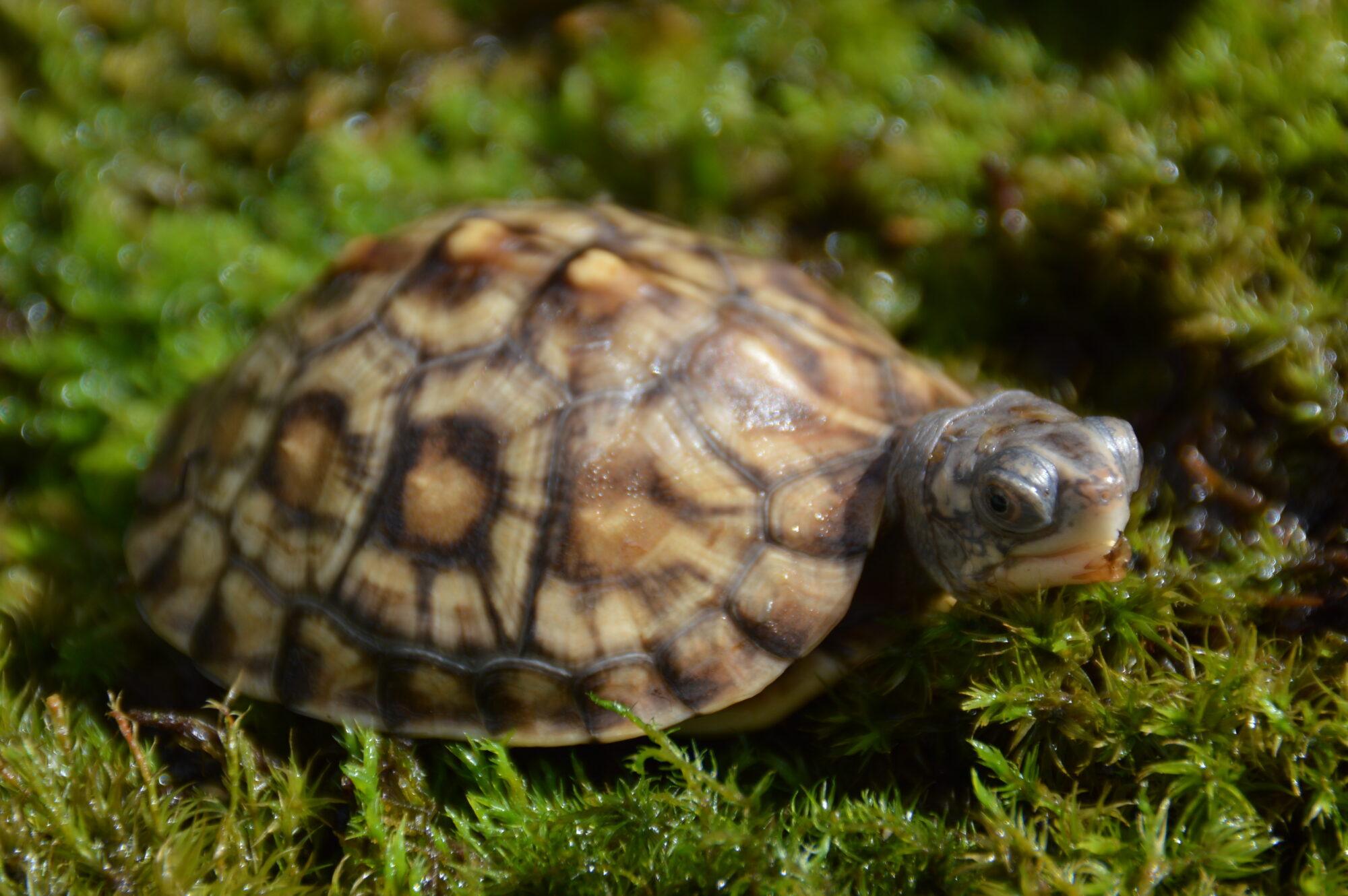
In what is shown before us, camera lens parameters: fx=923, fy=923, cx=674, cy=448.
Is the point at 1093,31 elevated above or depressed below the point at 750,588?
above

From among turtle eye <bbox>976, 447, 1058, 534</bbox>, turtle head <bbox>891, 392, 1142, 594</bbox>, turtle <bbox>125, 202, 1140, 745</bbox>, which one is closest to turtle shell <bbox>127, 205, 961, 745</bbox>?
turtle <bbox>125, 202, 1140, 745</bbox>

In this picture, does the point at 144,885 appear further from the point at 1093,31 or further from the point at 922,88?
the point at 1093,31

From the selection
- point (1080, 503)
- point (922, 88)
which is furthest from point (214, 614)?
point (922, 88)

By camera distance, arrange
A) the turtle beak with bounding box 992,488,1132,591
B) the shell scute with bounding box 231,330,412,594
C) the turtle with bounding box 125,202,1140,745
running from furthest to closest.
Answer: the shell scute with bounding box 231,330,412,594
the turtle with bounding box 125,202,1140,745
the turtle beak with bounding box 992,488,1132,591

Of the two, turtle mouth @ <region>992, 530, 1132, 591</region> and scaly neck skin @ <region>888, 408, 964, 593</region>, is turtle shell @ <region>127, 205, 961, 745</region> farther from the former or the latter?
turtle mouth @ <region>992, 530, 1132, 591</region>

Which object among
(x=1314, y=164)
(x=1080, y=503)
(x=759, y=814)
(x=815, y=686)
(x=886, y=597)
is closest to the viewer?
(x=1080, y=503)

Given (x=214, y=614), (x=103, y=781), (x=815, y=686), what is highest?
(x=815, y=686)
